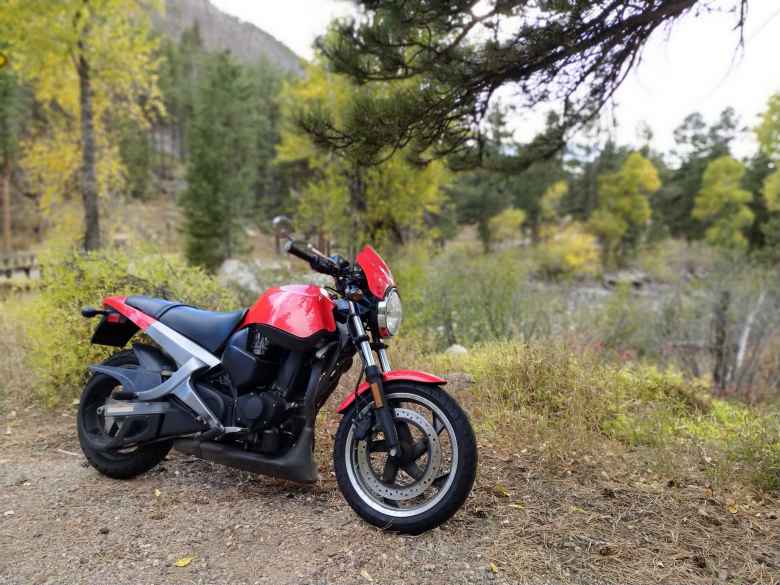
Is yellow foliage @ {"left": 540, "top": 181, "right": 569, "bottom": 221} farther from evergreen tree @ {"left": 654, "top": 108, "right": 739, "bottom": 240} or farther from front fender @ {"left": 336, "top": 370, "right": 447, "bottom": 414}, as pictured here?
front fender @ {"left": 336, "top": 370, "right": 447, "bottom": 414}

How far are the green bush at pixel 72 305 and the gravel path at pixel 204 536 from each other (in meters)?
1.43

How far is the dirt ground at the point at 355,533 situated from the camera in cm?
245

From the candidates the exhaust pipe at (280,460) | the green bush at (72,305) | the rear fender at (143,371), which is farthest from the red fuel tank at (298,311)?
the green bush at (72,305)

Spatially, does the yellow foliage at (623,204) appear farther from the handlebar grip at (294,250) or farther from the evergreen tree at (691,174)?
the handlebar grip at (294,250)

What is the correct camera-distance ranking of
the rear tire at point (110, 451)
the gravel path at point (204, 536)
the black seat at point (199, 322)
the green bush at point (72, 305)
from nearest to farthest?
1. the gravel path at point (204, 536)
2. the black seat at point (199, 322)
3. the rear tire at point (110, 451)
4. the green bush at point (72, 305)

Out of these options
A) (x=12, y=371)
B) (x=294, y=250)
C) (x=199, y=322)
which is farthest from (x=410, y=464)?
(x=12, y=371)

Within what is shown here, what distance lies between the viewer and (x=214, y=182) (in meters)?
26.5

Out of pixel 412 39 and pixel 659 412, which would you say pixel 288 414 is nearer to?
pixel 412 39

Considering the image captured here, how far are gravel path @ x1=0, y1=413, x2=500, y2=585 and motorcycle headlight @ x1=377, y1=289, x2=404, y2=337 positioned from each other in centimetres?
99

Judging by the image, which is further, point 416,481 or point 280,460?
point 280,460

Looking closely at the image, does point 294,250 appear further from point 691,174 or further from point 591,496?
point 691,174

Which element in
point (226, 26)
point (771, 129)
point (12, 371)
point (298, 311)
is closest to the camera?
point (298, 311)

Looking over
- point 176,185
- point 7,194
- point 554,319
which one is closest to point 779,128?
point 554,319

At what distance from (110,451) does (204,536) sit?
3.37 ft
